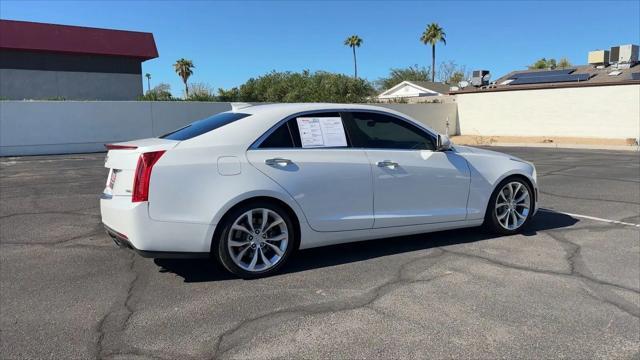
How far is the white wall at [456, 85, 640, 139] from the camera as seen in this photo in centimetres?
2525

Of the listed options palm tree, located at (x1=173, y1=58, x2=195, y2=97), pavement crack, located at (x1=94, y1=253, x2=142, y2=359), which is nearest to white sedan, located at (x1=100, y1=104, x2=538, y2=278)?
pavement crack, located at (x1=94, y1=253, x2=142, y2=359)

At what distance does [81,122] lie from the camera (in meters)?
19.8

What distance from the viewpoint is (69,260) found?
5137 millimetres

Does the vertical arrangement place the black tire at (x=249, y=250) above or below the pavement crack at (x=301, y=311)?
above

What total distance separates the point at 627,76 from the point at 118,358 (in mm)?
30052

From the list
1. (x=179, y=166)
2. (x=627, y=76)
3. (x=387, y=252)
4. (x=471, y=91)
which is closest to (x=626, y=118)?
(x=627, y=76)

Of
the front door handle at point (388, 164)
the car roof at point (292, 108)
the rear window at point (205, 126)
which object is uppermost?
the car roof at point (292, 108)

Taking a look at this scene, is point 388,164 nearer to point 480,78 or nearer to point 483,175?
point 483,175

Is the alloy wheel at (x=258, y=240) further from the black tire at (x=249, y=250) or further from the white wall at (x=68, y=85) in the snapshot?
the white wall at (x=68, y=85)

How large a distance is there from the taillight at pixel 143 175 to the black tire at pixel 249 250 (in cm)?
70

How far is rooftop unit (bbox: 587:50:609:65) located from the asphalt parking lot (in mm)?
29767

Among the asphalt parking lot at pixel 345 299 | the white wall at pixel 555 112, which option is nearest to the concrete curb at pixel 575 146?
the white wall at pixel 555 112

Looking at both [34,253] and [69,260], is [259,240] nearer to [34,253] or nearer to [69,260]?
[69,260]

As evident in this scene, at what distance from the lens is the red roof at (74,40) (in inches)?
1120
